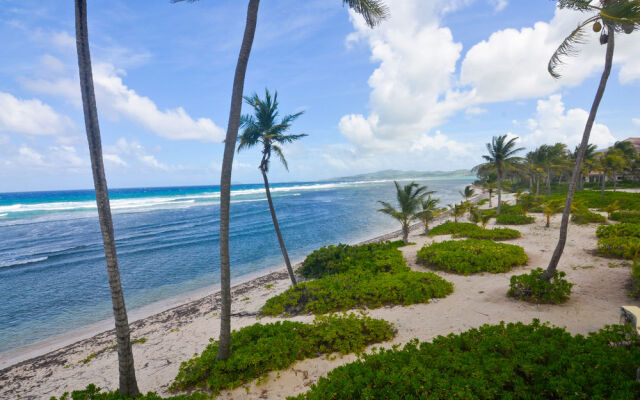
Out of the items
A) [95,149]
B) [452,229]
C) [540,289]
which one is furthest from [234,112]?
[452,229]

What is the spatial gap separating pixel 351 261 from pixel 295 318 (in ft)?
16.7

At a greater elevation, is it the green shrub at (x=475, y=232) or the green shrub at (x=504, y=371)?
the green shrub at (x=504, y=371)

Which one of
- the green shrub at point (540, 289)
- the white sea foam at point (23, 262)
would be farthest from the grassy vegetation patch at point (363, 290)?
the white sea foam at point (23, 262)

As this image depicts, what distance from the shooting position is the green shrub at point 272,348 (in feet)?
19.5

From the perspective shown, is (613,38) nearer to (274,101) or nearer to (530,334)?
(530,334)

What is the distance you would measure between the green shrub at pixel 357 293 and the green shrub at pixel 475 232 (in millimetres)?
8888

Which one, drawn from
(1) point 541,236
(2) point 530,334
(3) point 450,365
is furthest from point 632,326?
(1) point 541,236

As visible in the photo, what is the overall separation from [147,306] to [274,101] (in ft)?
39.2

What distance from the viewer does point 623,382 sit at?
3.62 metres

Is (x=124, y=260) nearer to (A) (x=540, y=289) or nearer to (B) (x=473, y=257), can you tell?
(B) (x=473, y=257)

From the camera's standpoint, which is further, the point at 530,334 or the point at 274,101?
the point at 274,101

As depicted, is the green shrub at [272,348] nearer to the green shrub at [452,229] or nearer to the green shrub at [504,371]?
the green shrub at [504,371]

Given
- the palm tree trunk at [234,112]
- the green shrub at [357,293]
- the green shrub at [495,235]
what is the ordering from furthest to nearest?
the green shrub at [495,235], the green shrub at [357,293], the palm tree trunk at [234,112]

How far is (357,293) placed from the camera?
32.8ft
